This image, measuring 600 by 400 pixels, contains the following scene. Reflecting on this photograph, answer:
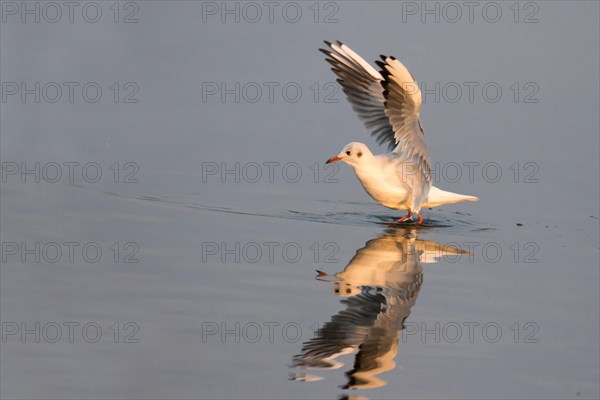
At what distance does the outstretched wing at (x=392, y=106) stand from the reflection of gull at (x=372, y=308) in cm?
121

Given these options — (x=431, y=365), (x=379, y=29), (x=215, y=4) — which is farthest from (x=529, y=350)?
(x=215, y=4)

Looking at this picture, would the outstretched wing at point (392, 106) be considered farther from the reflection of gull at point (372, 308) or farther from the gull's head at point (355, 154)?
the reflection of gull at point (372, 308)

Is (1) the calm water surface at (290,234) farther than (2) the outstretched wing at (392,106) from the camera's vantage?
No

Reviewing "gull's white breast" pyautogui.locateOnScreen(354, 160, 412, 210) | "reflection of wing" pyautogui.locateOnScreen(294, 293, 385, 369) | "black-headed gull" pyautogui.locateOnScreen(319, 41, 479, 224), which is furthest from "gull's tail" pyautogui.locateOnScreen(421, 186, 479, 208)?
"reflection of wing" pyautogui.locateOnScreen(294, 293, 385, 369)

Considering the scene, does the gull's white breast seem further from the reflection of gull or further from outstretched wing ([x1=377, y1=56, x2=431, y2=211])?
the reflection of gull

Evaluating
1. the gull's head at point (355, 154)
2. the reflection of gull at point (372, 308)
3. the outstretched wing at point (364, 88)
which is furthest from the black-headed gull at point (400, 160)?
the reflection of gull at point (372, 308)

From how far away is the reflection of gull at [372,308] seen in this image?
6.82 meters

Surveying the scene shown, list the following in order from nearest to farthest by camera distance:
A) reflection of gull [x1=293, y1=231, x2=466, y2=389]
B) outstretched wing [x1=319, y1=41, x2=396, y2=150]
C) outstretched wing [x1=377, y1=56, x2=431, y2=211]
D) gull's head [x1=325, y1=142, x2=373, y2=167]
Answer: reflection of gull [x1=293, y1=231, x2=466, y2=389]
outstretched wing [x1=377, y1=56, x2=431, y2=211]
gull's head [x1=325, y1=142, x2=373, y2=167]
outstretched wing [x1=319, y1=41, x2=396, y2=150]

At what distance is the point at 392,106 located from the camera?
11.1 m

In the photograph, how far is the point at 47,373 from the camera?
6438 mm

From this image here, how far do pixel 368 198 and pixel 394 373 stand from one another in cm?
552

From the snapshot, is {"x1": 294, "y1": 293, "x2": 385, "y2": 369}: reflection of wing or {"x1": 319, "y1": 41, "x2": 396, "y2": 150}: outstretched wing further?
{"x1": 319, "y1": 41, "x2": 396, "y2": 150}: outstretched wing

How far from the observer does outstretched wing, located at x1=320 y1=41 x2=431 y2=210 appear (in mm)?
10969

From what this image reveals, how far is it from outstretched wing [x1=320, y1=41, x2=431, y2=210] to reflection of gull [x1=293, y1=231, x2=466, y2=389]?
1209 mm
